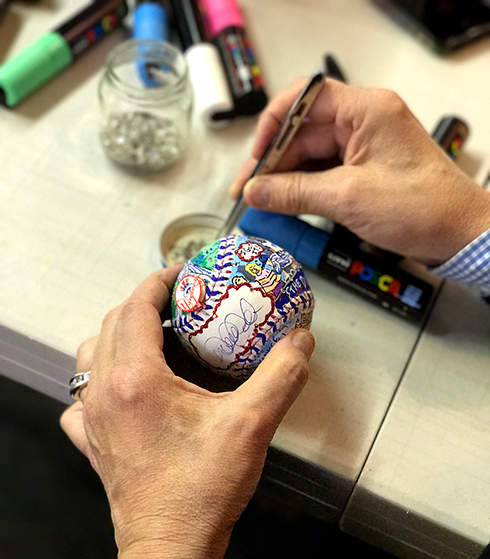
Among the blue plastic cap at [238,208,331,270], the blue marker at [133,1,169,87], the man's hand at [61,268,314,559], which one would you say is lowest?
the man's hand at [61,268,314,559]

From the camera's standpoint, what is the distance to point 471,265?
28.5 inches

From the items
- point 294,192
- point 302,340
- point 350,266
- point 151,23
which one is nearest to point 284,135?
point 294,192

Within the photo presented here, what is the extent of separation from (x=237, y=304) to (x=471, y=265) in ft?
1.10

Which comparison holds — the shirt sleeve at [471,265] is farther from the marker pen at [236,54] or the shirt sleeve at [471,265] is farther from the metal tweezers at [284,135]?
the marker pen at [236,54]

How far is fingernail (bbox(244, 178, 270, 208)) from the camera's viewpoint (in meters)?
0.75

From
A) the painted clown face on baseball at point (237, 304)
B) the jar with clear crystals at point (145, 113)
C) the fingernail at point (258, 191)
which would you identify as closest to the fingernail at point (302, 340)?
the painted clown face on baseball at point (237, 304)

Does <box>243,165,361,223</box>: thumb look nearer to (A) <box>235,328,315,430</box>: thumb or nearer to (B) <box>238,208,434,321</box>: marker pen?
(B) <box>238,208,434,321</box>: marker pen

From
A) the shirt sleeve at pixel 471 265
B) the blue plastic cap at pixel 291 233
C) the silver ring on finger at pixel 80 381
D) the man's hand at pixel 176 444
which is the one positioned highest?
the shirt sleeve at pixel 471 265

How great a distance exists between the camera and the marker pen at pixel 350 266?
30.0 inches

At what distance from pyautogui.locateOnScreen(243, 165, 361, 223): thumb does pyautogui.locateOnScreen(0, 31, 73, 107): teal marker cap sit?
16.5 inches

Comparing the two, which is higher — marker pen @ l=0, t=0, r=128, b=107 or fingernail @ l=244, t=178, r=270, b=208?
fingernail @ l=244, t=178, r=270, b=208

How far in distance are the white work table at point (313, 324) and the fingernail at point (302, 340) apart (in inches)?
5.0

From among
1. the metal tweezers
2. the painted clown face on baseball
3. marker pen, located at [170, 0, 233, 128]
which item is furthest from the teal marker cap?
the painted clown face on baseball

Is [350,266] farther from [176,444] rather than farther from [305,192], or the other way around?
[176,444]
